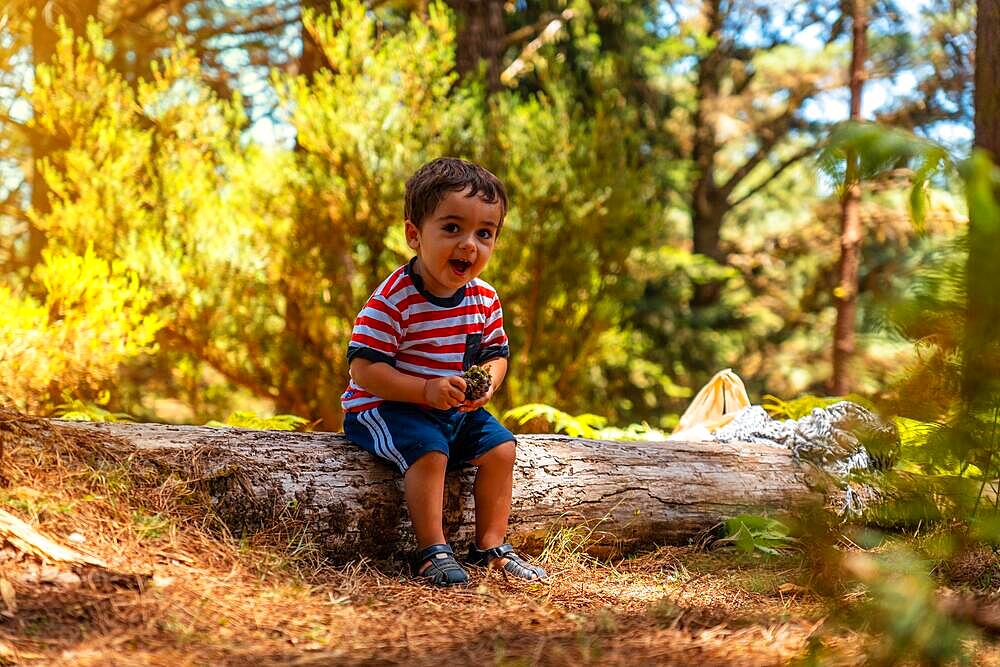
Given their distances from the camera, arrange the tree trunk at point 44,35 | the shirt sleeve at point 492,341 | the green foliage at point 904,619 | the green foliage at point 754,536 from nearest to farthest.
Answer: the green foliage at point 904,619 < the shirt sleeve at point 492,341 < the green foliage at point 754,536 < the tree trunk at point 44,35

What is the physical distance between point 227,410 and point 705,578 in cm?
883

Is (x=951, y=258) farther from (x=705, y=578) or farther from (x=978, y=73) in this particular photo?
(x=978, y=73)

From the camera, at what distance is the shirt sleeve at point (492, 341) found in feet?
11.7

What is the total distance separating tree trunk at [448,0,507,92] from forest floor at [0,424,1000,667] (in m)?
7.44

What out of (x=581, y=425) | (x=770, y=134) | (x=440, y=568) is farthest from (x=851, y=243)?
(x=440, y=568)

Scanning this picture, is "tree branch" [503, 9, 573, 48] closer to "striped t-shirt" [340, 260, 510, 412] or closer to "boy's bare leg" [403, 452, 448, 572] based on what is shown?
"striped t-shirt" [340, 260, 510, 412]

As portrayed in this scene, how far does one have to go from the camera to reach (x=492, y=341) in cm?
359

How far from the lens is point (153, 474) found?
119 inches

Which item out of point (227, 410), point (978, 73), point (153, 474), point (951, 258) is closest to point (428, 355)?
point (153, 474)

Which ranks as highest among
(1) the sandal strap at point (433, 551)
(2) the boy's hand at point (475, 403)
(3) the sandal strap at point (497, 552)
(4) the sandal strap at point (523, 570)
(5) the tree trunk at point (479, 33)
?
(5) the tree trunk at point (479, 33)

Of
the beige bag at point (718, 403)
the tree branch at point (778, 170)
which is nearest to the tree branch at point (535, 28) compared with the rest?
the tree branch at point (778, 170)

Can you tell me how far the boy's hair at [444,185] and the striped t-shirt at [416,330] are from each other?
26cm

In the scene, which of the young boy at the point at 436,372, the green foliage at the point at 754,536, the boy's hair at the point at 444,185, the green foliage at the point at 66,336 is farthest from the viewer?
the green foliage at the point at 66,336

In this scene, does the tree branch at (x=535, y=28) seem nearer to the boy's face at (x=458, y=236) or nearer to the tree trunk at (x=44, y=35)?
the tree trunk at (x=44, y=35)
